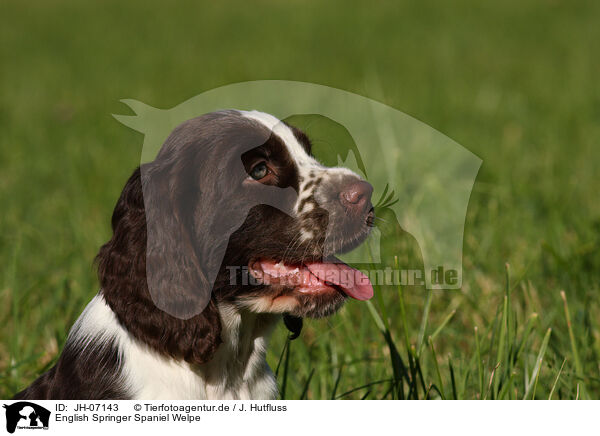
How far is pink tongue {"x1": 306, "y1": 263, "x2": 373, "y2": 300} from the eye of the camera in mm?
2527

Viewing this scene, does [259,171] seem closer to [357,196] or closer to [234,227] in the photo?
[234,227]

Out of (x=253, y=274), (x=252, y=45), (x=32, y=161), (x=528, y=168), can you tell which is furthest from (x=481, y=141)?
(x=253, y=274)

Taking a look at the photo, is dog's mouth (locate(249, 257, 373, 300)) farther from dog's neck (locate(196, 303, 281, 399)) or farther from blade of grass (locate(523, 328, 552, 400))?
blade of grass (locate(523, 328, 552, 400))

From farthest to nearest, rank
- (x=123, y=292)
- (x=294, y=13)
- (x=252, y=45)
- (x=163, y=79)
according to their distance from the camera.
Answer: (x=294, y=13) → (x=252, y=45) → (x=163, y=79) → (x=123, y=292)

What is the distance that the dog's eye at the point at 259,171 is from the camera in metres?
2.58

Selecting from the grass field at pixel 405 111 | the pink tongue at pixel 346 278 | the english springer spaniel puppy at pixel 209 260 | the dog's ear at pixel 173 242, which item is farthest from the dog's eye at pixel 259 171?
the grass field at pixel 405 111

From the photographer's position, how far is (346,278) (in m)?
2.54

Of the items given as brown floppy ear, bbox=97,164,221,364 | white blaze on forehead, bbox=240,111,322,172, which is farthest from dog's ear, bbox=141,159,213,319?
white blaze on forehead, bbox=240,111,322,172

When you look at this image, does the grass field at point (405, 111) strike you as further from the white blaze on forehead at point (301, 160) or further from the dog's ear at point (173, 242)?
the dog's ear at point (173, 242)
